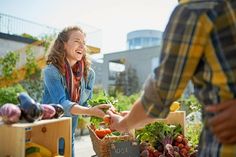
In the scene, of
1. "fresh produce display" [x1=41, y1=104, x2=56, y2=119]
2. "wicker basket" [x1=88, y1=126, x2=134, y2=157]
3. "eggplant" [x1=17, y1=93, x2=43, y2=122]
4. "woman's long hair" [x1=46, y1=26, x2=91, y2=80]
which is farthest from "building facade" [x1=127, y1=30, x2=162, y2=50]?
"eggplant" [x1=17, y1=93, x2=43, y2=122]

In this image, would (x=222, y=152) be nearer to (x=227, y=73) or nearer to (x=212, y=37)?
(x=227, y=73)

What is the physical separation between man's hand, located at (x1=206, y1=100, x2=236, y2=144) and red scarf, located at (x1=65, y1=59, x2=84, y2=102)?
5.59ft

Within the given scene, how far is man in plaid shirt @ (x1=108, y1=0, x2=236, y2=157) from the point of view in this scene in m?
0.94

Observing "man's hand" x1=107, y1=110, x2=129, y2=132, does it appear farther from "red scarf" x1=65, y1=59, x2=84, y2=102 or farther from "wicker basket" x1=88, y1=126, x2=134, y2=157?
"red scarf" x1=65, y1=59, x2=84, y2=102

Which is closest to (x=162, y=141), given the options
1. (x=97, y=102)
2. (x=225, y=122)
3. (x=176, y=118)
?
(x=176, y=118)

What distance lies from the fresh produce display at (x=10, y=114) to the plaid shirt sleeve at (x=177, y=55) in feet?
2.30

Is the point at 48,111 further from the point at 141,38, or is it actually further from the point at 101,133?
the point at 141,38

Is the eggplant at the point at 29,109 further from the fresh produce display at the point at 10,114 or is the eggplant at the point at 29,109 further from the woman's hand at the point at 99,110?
the woman's hand at the point at 99,110

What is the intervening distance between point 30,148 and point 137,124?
30.5 inches

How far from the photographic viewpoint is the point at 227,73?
94cm

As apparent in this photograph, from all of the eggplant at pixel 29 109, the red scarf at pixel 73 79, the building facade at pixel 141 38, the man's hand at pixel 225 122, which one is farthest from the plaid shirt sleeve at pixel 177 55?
the building facade at pixel 141 38

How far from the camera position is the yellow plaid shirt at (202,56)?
940 mm

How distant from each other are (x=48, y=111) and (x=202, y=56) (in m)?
0.96

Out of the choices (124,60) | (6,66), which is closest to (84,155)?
(6,66)
